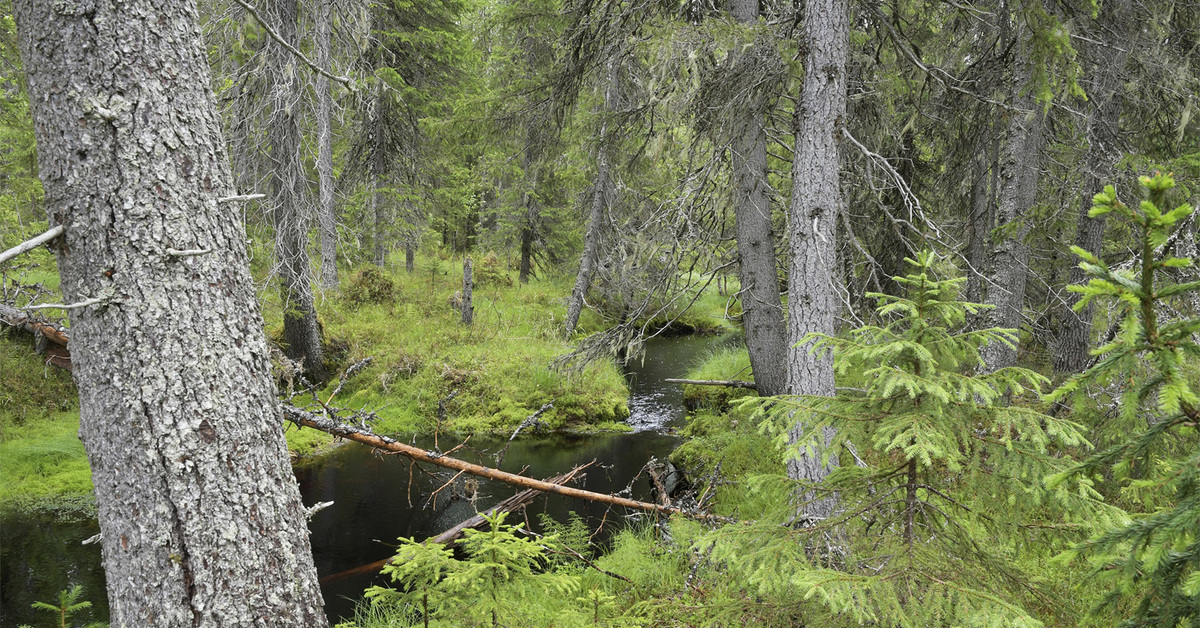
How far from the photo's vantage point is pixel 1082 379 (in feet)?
5.14

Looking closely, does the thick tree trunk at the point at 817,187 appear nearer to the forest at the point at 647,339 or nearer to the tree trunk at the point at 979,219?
the forest at the point at 647,339

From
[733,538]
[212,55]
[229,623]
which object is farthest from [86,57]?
[212,55]

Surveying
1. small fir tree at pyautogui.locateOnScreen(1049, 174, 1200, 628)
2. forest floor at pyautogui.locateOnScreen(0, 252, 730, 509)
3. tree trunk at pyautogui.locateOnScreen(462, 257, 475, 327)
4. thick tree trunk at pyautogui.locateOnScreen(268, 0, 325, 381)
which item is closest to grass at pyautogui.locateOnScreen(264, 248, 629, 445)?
forest floor at pyautogui.locateOnScreen(0, 252, 730, 509)

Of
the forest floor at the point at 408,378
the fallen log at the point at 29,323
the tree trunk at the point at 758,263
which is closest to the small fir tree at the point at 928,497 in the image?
the tree trunk at the point at 758,263

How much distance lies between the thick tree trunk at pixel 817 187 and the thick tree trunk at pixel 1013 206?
2665 mm

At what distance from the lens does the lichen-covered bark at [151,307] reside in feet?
7.97

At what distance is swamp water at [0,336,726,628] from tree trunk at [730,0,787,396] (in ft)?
8.00

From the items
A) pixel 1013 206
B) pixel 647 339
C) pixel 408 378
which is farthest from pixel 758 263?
pixel 408 378

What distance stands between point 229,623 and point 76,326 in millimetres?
1467

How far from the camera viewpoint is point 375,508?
27.4 feet

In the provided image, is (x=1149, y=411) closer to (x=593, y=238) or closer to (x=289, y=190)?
(x=289, y=190)

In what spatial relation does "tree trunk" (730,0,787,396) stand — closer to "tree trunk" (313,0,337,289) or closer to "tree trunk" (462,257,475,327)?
"tree trunk" (313,0,337,289)

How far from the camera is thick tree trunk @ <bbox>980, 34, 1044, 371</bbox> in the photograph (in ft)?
22.3

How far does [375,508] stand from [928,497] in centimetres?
766
